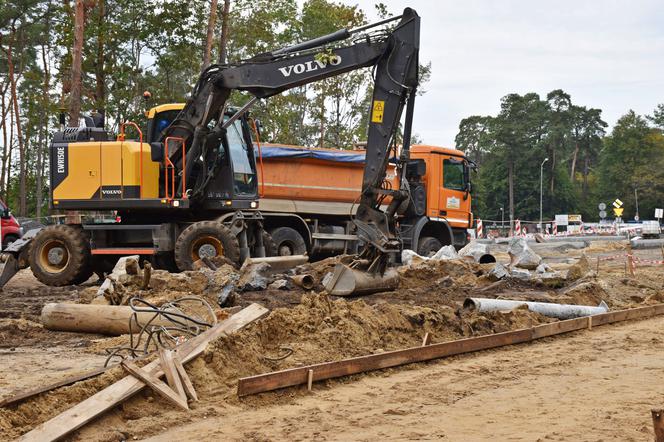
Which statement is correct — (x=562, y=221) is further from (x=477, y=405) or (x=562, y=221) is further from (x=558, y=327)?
(x=477, y=405)

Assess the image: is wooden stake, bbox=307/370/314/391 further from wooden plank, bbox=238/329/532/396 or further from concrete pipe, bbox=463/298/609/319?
concrete pipe, bbox=463/298/609/319

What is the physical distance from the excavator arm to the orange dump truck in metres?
2.58

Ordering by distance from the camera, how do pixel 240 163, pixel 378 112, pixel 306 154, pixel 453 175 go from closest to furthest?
pixel 378 112 → pixel 240 163 → pixel 306 154 → pixel 453 175

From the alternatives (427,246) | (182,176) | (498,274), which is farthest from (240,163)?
(427,246)

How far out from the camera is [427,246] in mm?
22500

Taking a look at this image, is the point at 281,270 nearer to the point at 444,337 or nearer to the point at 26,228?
the point at 444,337

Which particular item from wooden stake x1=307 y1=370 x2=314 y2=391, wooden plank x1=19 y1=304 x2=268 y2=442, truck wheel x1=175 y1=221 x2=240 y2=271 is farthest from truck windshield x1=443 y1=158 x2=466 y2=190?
wooden stake x1=307 y1=370 x2=314 y2=391

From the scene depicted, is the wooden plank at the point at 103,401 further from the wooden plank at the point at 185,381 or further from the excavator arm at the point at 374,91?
the excavator arm at the point at 374,91

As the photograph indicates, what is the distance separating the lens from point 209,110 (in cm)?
1672

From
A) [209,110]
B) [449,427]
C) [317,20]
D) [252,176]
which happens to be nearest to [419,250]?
[252,176]

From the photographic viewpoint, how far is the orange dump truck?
20.2 m

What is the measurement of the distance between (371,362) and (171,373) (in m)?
2.05

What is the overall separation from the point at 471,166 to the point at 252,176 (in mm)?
8123

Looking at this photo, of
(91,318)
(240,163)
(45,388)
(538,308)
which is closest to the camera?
(45,388)
